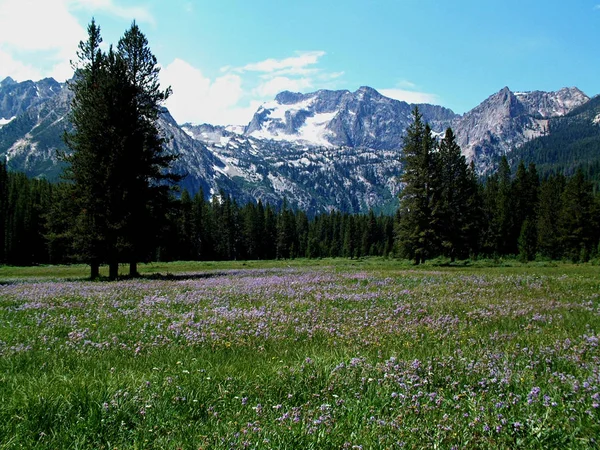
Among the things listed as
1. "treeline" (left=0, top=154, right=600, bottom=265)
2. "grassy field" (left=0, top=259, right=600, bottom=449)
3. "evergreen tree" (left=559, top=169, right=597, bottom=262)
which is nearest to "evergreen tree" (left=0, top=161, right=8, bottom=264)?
"treeline" (left=0, top=154, right=600, bottom=265)

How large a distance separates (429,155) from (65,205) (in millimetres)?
40683

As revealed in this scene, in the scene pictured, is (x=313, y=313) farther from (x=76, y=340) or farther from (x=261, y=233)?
(x=261, y=233)

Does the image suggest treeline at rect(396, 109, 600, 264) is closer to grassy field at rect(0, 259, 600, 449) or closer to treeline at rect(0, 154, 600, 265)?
treeline at rect(0, 154, 600, 265)

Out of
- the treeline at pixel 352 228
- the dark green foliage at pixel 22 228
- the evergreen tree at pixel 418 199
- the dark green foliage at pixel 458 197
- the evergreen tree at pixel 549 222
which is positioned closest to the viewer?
the evergreen tree at pixel 418 199

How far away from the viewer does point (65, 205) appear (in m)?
29.7

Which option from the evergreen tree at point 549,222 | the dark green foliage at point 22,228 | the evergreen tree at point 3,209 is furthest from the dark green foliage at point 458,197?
the evergreen tree at point 3,209

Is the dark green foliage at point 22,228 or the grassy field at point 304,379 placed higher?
the dark green foliage at point 22,228

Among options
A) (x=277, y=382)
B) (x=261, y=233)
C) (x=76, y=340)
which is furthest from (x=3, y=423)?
(x=261, y=233)

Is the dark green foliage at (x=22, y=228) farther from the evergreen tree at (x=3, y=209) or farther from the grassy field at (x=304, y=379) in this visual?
the grassy field at (x=304, y=379)

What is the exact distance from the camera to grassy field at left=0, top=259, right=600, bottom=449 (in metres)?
3.73

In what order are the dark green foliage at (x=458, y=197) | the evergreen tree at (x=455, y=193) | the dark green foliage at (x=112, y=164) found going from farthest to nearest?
the dark green foliage at (x=458, y=197), the evergreen tree at (x=455, y=193), the dark green foliage at (x=112, y=164)

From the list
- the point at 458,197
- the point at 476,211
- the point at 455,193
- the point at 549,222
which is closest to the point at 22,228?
the point at 455,193

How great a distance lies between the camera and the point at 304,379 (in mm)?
5234

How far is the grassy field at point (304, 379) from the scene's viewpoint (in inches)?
147
